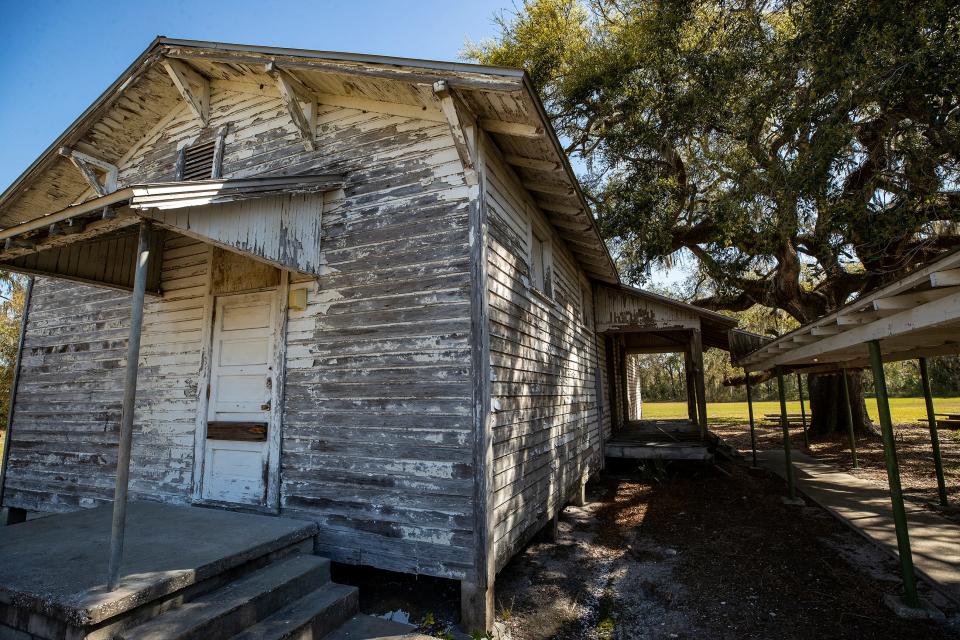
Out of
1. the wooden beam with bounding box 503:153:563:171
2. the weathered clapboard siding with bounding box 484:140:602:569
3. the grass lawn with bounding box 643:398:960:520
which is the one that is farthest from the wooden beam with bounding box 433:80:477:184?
the grass lawn with bounding box 643:398:960:520

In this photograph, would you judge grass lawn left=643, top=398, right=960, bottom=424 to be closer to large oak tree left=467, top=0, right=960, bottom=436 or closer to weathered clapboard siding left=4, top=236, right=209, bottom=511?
large oak tree left=467, top=0, right=960, bottom=436

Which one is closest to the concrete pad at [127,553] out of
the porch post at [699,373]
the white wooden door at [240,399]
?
the white wooden door at [240,399]

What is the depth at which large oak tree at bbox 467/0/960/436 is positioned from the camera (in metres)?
7.14

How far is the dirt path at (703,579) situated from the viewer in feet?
13.3

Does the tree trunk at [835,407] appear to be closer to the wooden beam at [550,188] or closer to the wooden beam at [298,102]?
the wooden beam at [550,188]

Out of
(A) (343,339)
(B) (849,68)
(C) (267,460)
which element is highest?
(B) (849,68)

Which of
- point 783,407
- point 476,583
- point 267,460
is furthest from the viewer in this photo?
point 783,407

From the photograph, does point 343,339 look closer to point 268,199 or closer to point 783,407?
point 268,199

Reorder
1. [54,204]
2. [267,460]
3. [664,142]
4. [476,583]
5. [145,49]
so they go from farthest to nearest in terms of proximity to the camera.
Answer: [664,142] < [54,204] < [145,49] < [267,460] < [476,583]

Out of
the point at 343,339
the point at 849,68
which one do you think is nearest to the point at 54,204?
the point at 343,339

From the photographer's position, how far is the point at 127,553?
3.46 m

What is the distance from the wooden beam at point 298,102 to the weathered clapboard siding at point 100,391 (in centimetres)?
192

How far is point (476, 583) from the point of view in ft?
12.7

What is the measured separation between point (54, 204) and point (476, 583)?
8.73 metres
